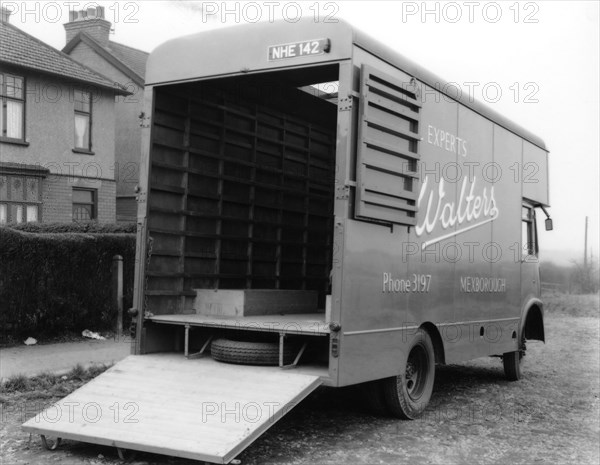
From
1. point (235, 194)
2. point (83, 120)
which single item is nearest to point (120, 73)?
point (83, 120)

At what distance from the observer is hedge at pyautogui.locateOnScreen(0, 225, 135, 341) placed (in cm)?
1059

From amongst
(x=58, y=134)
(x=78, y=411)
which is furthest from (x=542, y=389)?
(x=58, y=134)

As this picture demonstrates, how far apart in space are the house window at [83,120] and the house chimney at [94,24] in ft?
24.0

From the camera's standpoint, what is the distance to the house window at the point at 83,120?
21.7 m

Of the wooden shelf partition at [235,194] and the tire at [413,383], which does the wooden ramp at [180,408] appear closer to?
the wooden shelf partition at [235,194]

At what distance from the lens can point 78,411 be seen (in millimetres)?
5785

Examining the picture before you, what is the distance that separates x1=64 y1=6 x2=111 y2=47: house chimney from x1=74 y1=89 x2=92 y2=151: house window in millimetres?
7311

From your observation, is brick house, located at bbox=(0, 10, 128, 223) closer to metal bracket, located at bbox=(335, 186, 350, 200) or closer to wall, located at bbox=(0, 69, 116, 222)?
wall, located at bbox=(0, 69, 116, 222)

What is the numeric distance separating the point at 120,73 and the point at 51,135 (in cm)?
784

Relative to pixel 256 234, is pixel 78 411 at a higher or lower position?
lower

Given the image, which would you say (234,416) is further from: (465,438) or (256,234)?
(256,234)

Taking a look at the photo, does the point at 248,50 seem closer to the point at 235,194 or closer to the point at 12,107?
the point at 235,194

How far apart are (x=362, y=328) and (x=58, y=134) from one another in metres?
16.8

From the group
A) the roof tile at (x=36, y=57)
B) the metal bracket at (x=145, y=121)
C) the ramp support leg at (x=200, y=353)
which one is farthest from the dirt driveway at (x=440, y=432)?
the roof tile at (x=36, y=57)
